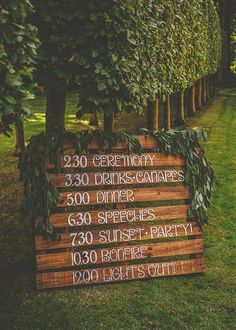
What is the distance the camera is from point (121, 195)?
20.8ft

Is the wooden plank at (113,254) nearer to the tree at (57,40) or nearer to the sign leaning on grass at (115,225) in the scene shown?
the sign leaning on grass at (115,225)

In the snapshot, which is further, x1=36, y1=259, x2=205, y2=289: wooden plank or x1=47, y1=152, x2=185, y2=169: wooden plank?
x1=47, y1=152, x2=185, y2=169: wooden plank

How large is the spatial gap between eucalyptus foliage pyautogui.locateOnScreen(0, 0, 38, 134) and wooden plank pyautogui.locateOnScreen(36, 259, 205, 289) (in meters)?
2.47

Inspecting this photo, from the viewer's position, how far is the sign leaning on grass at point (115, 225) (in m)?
5.98

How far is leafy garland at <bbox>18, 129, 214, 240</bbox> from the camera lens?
5.89m

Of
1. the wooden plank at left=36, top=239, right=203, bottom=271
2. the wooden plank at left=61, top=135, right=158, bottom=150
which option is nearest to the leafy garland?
the wooden plank at left=61, top=135, right=158, bottom=150

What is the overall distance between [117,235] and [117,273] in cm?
50

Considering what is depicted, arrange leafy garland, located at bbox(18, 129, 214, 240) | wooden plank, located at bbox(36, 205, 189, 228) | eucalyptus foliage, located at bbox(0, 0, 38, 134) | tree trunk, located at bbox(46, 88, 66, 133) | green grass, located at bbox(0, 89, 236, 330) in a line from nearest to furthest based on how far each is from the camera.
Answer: eucalyptus foliage, located at bbox(0, 0, 38, 134)
green grass, located at bbox(0, 89, 236, 330)
leafy garland, located at bbox(18, 129, 214, 240)
wooden plank, located at bbox(36, 205, 189, 228)
tree trunk, located at bbox(46, 88, 66, 133)

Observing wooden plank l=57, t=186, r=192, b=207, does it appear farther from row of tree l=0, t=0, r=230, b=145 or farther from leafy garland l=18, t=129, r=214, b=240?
row of tree l=0, t=0, r=230, b=145

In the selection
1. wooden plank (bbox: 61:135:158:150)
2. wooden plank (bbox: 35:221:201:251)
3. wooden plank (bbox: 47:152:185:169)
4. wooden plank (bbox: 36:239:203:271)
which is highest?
wooden plank (bbox: 61:135:158:150)

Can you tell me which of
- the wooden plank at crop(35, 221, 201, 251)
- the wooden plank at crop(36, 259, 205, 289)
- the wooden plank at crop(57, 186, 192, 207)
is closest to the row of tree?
the wooden plank at crop(57, 186, 192, 207)

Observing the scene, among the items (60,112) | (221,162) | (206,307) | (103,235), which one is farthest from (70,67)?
(221,162)

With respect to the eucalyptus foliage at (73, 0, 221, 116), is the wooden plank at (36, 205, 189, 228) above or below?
below

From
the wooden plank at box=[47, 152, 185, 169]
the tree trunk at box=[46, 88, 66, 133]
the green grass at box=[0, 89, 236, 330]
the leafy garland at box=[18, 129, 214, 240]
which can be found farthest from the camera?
the tree trunk at box=[46, 88, 66, 133]
